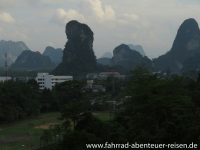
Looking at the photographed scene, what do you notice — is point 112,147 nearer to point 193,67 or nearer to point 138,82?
point 138,82

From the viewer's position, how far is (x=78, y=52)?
8944 cm

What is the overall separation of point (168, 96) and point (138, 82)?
1411 mm

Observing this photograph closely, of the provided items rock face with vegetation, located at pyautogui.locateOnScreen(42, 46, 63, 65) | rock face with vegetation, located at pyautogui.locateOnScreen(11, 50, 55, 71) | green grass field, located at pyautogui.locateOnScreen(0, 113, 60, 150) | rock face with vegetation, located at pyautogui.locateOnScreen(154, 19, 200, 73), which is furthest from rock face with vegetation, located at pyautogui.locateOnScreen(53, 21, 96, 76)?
rock face with vegetation, located at pyautogui.locateOnScreen(42, 46, 63, 65)

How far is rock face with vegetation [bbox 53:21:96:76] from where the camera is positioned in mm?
89500

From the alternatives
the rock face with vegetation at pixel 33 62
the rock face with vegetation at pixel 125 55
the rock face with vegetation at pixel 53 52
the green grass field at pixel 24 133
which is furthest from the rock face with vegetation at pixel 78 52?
the rock face with vegetation at pixel 53 52

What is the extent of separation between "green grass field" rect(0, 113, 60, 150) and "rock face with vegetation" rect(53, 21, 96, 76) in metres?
46.6

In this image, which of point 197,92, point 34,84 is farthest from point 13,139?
point 34,84

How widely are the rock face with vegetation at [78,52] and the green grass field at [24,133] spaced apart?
153ft

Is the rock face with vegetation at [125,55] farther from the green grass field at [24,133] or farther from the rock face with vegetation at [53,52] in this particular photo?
the green grass field at [24,133]

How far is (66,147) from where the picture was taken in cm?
1561

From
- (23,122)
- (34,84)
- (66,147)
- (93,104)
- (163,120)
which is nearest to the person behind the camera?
(163,120)

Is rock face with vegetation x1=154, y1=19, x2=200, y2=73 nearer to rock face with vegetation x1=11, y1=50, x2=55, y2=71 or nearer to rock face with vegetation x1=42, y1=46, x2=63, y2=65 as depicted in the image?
rock face with vegetation x1=11, y1=50, x2=55, y2=71

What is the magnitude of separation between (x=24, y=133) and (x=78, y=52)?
190 feet

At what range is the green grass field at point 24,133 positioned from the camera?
27.2m
